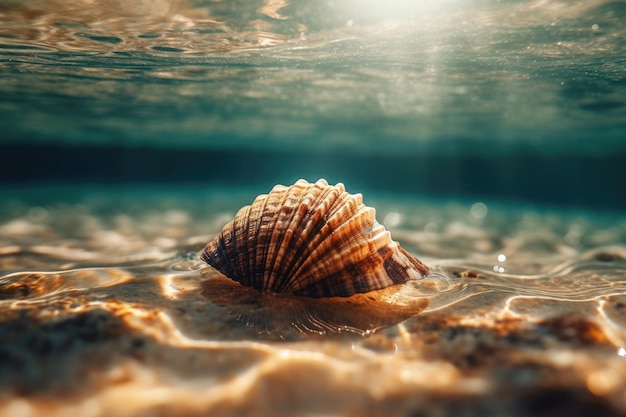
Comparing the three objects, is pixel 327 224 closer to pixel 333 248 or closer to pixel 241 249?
pixel 333 248

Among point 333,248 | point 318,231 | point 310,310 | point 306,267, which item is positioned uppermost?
point 318,231

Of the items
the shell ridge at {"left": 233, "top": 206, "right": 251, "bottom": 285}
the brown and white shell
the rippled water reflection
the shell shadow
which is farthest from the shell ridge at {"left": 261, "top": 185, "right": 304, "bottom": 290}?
the rippled water reflection

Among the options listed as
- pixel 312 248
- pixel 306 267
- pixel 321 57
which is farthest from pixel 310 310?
pixel 321 57

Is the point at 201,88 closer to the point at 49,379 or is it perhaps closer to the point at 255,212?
the point at 255,212

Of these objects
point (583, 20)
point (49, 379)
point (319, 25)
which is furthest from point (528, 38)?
point (49, 379)

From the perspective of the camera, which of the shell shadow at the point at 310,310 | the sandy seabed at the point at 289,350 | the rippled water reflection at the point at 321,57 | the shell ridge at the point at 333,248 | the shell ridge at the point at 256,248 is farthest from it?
the rippled water reflection at the point at 321,57

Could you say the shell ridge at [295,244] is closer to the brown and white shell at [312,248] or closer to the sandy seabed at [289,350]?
the brown and white shell at [312,248]

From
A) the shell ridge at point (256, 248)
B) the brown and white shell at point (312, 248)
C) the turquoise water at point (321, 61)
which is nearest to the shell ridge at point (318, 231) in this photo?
the brown and white shell at point (312, 248)
